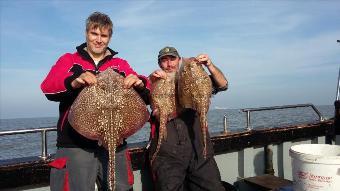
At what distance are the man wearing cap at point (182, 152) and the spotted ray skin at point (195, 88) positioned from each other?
292 millimetres

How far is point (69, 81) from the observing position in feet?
11.4

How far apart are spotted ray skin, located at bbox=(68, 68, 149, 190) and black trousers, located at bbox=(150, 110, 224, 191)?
3.80 feet

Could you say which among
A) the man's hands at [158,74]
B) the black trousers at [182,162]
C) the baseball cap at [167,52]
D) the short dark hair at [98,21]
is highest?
the short dark hair at [98,21]

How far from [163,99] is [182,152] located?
2.58 ft

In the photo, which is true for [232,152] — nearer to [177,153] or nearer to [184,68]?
[177,153]

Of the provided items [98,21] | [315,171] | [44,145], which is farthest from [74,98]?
[315,171]

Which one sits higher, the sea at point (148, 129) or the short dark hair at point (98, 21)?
the short dark hair at point (98, 21)

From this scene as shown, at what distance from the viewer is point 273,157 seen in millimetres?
7027

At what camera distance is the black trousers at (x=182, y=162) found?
4.56 m

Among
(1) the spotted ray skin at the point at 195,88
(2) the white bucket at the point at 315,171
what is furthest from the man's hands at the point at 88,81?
(2) the white bucket at the point at 315,171

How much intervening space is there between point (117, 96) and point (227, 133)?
3.29 m

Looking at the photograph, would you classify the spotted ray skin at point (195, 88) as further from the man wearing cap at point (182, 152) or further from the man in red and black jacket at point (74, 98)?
the man in red and black jacket at point (74, 98)

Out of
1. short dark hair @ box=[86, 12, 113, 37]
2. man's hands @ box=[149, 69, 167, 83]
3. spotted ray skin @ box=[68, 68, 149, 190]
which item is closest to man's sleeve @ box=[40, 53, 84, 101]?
spotted ray skin @ box=[68, 68, 149, 190]

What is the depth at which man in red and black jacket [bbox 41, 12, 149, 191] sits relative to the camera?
11.8 ft
